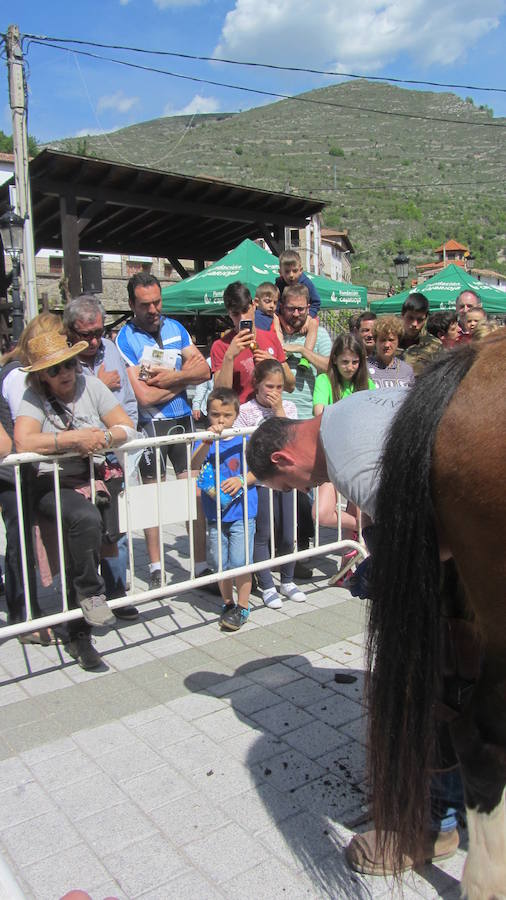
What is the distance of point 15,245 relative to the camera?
12.0 meters

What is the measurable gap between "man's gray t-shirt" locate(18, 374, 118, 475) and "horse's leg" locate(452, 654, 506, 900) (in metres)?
2.56

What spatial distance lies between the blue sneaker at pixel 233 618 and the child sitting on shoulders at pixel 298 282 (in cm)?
233

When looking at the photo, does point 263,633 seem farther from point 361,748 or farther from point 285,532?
point 361,748

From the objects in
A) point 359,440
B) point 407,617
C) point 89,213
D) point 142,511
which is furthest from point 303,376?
point 89,213

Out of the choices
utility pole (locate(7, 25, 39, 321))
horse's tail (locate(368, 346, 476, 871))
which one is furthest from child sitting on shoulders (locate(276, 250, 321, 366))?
utility pole (locate(7, 25, 39, 321))

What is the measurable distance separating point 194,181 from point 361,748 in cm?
1109

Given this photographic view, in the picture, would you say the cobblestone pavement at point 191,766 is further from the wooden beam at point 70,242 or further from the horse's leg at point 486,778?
the wooden beam at point 70,242

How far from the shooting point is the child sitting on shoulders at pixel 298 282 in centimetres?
579

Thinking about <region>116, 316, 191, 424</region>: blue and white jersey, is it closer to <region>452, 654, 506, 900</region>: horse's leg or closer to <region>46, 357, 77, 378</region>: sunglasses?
<region>46, 357, 77, 378</region>: sunglasses

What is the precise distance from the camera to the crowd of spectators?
3.67m

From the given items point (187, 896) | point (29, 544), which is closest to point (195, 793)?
point (187, 896)

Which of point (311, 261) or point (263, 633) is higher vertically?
point (311, 261)

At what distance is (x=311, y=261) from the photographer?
44344 millimetres

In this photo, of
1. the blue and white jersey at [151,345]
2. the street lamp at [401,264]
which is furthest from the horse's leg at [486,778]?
the street lamp at [401,264]
